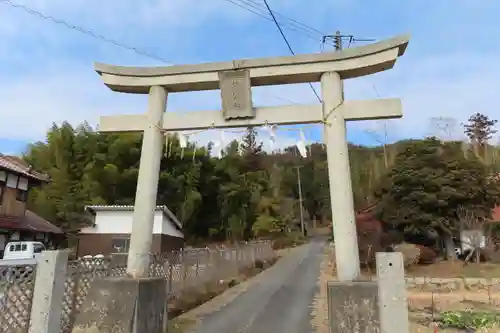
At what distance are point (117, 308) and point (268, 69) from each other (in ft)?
14.6

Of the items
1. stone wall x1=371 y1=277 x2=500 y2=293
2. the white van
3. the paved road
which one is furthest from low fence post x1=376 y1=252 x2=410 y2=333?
the white van

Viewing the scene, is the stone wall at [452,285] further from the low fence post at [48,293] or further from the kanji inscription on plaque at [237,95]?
the low fence post at [48,293]

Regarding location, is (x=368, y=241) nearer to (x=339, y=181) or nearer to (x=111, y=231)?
(x=339, y=181)

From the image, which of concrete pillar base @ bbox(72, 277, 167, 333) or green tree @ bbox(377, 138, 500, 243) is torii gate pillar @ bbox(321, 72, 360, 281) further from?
green tree @ bbox(377, 138, 500, 243)

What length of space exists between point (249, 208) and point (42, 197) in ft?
Answer: 58.1

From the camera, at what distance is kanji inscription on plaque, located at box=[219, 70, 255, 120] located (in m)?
6.50

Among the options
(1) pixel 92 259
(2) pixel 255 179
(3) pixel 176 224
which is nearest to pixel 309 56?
(1) pixel 92 259

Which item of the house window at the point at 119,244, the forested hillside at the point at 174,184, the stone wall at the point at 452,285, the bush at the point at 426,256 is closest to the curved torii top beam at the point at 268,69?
the stone wall at the point at 452,285

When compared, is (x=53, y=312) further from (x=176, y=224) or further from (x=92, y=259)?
(x=176, y=224)

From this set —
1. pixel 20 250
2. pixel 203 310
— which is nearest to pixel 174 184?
pixel 20 250

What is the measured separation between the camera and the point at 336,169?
584 centimetres

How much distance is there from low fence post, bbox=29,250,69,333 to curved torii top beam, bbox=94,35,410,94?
3.40 metres

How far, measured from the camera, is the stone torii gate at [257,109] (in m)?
5.79

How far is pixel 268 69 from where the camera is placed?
255 inches
